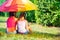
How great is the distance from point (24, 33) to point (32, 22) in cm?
16

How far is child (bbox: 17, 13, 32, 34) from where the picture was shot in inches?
102

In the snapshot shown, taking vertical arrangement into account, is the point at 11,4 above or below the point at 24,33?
above

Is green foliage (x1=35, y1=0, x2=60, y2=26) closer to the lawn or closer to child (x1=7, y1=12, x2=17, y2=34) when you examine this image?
the lawn

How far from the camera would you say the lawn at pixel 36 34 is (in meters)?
2.54

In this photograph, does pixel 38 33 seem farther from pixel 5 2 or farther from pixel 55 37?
pixel 5 2

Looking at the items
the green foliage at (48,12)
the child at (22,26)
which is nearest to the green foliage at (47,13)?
the green foliage at (48,12)

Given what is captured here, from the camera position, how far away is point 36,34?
261 centimetres

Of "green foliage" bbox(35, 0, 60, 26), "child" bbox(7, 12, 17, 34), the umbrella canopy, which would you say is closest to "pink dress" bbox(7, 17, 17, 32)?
"child" bbox(7, 12, 17, 34)

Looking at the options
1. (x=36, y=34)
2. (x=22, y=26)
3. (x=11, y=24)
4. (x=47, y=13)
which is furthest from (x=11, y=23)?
(x=47, y=13)

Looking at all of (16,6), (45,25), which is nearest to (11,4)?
(16,6)

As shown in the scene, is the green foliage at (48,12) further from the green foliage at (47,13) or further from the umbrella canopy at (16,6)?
the umbrella canopy at (16,6)

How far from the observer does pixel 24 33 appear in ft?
8.49

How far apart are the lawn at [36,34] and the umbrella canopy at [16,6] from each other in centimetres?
13

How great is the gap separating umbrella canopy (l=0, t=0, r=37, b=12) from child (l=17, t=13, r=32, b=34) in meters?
0.09
